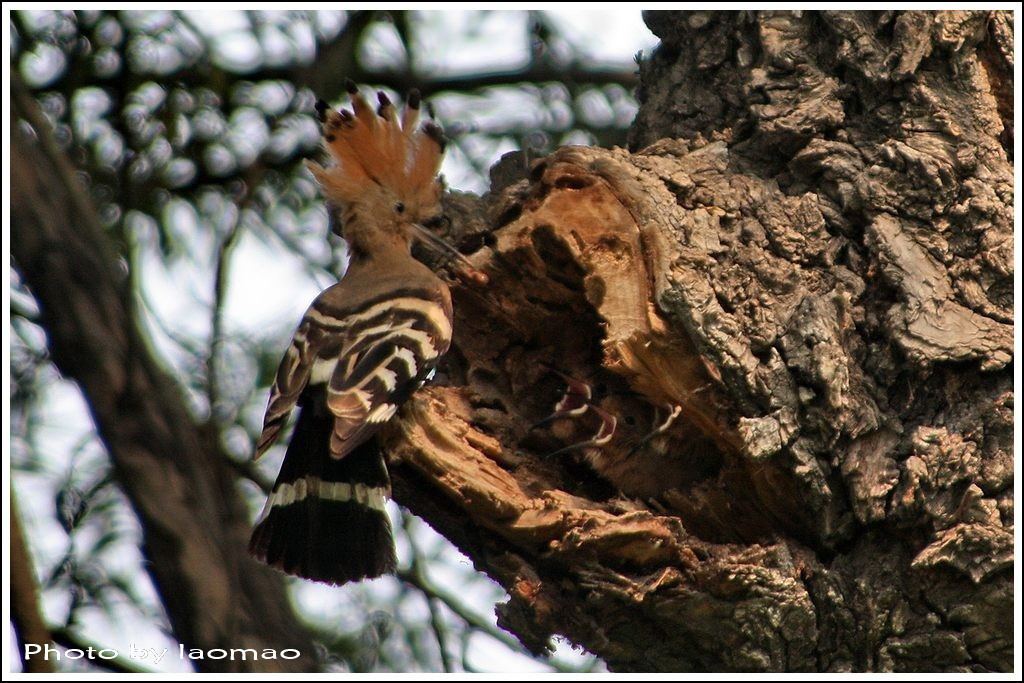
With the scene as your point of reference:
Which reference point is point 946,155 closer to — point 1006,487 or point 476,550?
point 1006,487

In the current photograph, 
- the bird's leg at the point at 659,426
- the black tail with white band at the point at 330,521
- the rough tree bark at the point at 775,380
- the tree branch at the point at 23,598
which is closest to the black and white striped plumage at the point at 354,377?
the black tail with white band at the point at 330,521

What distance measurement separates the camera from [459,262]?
317 cm

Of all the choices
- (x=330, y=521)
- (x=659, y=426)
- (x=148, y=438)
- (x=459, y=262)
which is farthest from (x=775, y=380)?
(x=148, y=438)

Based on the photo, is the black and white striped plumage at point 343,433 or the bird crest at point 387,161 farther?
the bird crest at point 387,161

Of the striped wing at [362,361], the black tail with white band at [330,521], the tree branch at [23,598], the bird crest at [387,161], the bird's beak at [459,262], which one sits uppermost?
the bird crest at [387,161]

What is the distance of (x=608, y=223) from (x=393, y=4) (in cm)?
163

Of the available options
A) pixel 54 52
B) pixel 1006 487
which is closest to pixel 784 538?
pixel 1006 487

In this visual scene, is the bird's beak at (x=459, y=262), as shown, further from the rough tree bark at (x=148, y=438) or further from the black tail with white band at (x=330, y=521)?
the rough tree bark at (x=148, y=438)

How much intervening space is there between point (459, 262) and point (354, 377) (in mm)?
436

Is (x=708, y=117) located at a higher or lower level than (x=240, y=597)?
higher

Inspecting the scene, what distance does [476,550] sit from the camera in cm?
292

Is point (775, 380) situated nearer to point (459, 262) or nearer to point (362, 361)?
point (459, 262)

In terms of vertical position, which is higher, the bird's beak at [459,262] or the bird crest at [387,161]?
the bird crest at [387,161]

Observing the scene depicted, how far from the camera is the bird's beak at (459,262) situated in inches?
123
